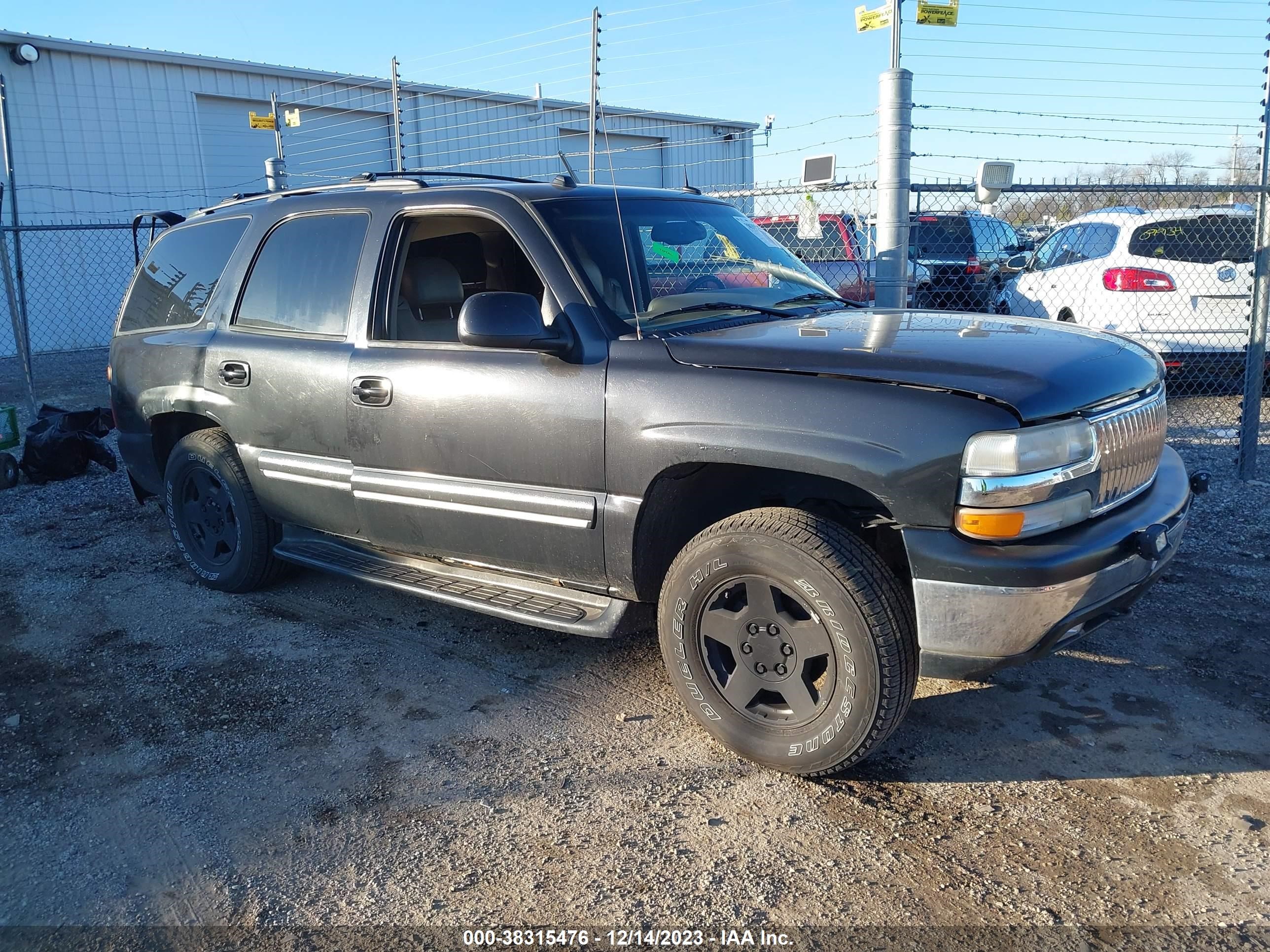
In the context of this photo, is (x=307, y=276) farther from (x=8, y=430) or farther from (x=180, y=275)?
(x=8, y=430)

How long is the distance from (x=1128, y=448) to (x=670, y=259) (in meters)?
1.80

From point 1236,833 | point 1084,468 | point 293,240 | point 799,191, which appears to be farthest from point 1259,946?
point 799,191

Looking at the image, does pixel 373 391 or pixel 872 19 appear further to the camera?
pixel 872 19

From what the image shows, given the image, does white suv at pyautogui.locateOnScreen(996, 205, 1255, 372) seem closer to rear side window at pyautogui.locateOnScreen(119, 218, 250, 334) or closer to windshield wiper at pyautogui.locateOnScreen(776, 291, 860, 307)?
windshield wiper at pyautogui.locateOnScreen(776, 291, 860, 307)

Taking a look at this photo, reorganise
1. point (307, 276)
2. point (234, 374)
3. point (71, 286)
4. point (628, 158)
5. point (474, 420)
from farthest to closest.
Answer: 1. point (628, 158)
2. point (71, 286)
3. point (234, 374)
4. point (307, 276)
5. point (474, 420)

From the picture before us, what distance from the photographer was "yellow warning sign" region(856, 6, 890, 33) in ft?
18.9

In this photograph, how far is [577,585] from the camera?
3.68 m

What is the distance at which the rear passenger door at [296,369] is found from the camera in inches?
167

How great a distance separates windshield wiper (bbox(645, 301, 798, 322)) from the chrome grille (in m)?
1.27

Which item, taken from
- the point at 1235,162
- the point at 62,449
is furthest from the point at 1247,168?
the point at 62,449

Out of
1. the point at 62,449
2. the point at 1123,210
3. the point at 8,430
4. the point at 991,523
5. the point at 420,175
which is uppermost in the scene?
the point at 420,175

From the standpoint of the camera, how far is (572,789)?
3148 mm

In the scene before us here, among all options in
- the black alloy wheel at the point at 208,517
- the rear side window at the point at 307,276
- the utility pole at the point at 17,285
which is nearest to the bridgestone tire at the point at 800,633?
the rear side window at the point at 307,276

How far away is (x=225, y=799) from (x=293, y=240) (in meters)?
2.58
